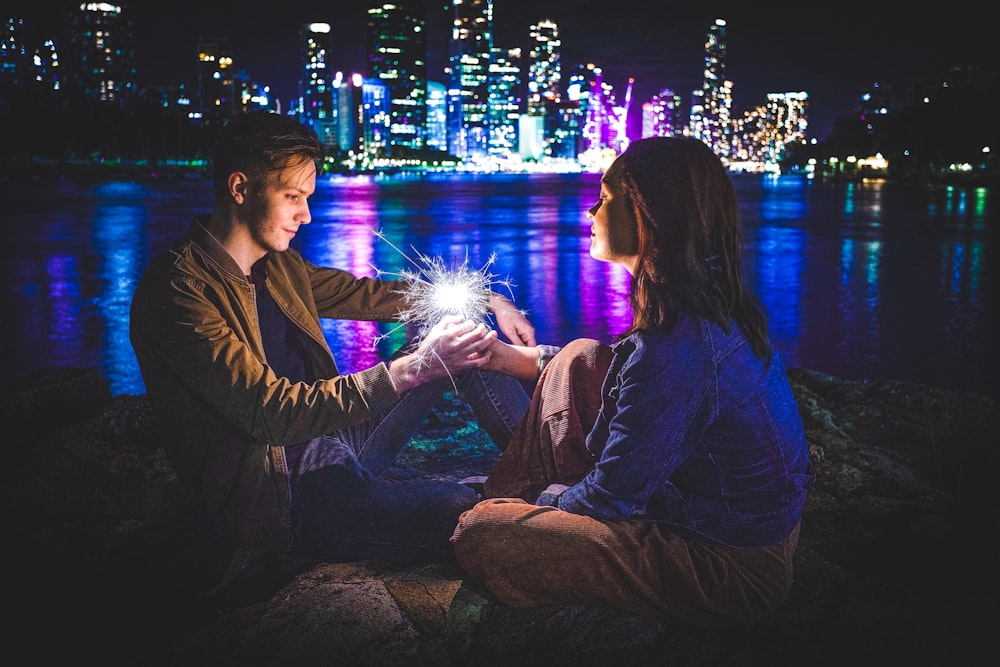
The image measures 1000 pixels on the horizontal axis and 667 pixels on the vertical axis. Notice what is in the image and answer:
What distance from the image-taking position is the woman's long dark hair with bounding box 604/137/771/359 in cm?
241

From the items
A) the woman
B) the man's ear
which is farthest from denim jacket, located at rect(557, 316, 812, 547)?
the man's ear

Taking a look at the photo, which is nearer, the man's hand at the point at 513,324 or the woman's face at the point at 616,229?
the woman's face at the point at 616,229

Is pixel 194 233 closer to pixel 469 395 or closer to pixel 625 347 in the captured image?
pixel 469 395

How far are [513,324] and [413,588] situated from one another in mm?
1353

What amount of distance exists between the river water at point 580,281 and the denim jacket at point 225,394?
1.90 ft

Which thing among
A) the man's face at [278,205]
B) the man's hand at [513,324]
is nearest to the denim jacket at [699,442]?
the man's hand at [513,324]

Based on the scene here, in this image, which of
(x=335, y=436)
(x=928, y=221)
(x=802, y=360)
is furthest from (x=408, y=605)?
(x=928, y=221)

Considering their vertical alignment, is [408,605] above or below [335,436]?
below

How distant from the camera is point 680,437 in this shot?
2.39m

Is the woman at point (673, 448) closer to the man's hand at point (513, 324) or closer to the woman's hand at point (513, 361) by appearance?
the woman's hand at point (513, 361)

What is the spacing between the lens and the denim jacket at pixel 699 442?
7.76 feet

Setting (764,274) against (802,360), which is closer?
(802,360)

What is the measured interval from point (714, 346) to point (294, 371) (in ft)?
6.61

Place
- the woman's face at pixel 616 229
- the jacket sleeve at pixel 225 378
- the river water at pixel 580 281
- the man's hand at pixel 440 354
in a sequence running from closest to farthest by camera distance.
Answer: the woman's face at pixel 616 229
the jacket sleeve at pixel 225 378
the man's hand at pixel 440 354
the river water at pixel 580 281
